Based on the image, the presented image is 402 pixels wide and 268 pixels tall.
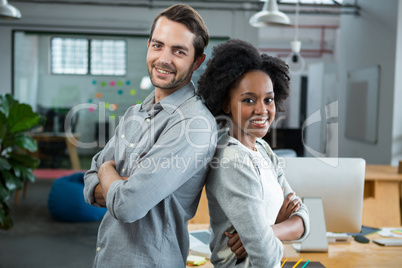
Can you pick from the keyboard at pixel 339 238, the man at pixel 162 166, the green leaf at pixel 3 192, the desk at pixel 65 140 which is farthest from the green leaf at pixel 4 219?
the desk at pixel 65 140

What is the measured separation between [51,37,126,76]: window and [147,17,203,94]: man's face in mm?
6528

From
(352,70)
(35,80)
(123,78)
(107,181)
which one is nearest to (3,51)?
(35,80)

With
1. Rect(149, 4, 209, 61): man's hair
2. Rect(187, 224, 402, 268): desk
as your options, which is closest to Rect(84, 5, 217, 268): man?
Rect(149, 4, 209, 61): man's hair

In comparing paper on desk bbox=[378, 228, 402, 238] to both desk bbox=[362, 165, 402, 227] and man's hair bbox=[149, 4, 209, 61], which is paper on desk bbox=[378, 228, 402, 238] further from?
man's hair bbox=[149, 4, 209, 61]

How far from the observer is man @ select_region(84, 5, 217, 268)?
1.24m

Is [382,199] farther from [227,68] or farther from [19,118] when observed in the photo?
[19,118]

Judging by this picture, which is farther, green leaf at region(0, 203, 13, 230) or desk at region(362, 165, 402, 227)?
green leaf at region(0, 203, 13, 230)

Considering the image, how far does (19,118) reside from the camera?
4.06 metres

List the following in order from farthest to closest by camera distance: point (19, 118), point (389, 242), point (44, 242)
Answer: point (44, 242) < point (19, 118) < point (389, 242)

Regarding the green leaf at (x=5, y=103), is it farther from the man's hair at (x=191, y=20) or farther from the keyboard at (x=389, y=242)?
the keyboard at (x=389, y=242)

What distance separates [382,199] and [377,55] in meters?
3.52

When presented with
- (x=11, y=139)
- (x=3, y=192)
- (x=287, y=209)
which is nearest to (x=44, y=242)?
(x=3, y=192)

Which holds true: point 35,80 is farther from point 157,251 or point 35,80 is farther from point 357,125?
point 157,251

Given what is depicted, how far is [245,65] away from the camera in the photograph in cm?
140
